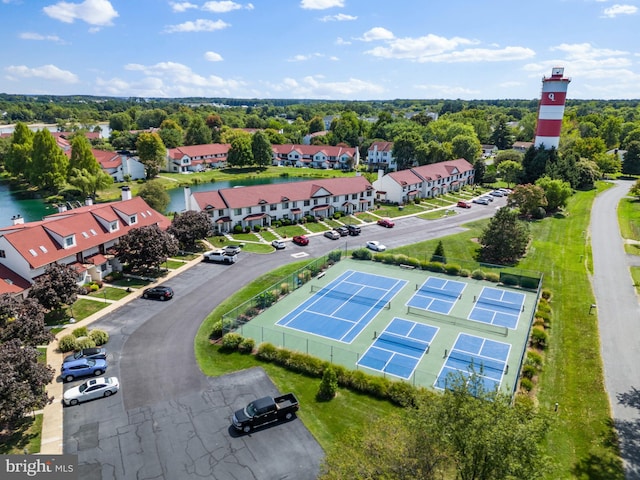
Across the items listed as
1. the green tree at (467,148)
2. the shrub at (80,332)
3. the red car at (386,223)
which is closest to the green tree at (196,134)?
the green tree at (467,148)

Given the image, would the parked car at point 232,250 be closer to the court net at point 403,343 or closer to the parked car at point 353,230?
the parked car at point 353,230

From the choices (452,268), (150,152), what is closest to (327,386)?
(452,268)

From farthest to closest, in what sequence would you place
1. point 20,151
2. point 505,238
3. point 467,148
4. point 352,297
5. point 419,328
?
1. point 467,148
2. point 20,151
3. point 505,238
4. point 352,297
5. point 419,328

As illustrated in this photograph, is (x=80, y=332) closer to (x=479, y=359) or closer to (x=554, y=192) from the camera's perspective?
(x=479, y=359)

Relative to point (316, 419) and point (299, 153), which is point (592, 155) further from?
point (316, 419)

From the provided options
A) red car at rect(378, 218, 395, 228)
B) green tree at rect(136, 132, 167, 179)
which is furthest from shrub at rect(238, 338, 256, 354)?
green tree at rect(136, 132, 167, 179)
